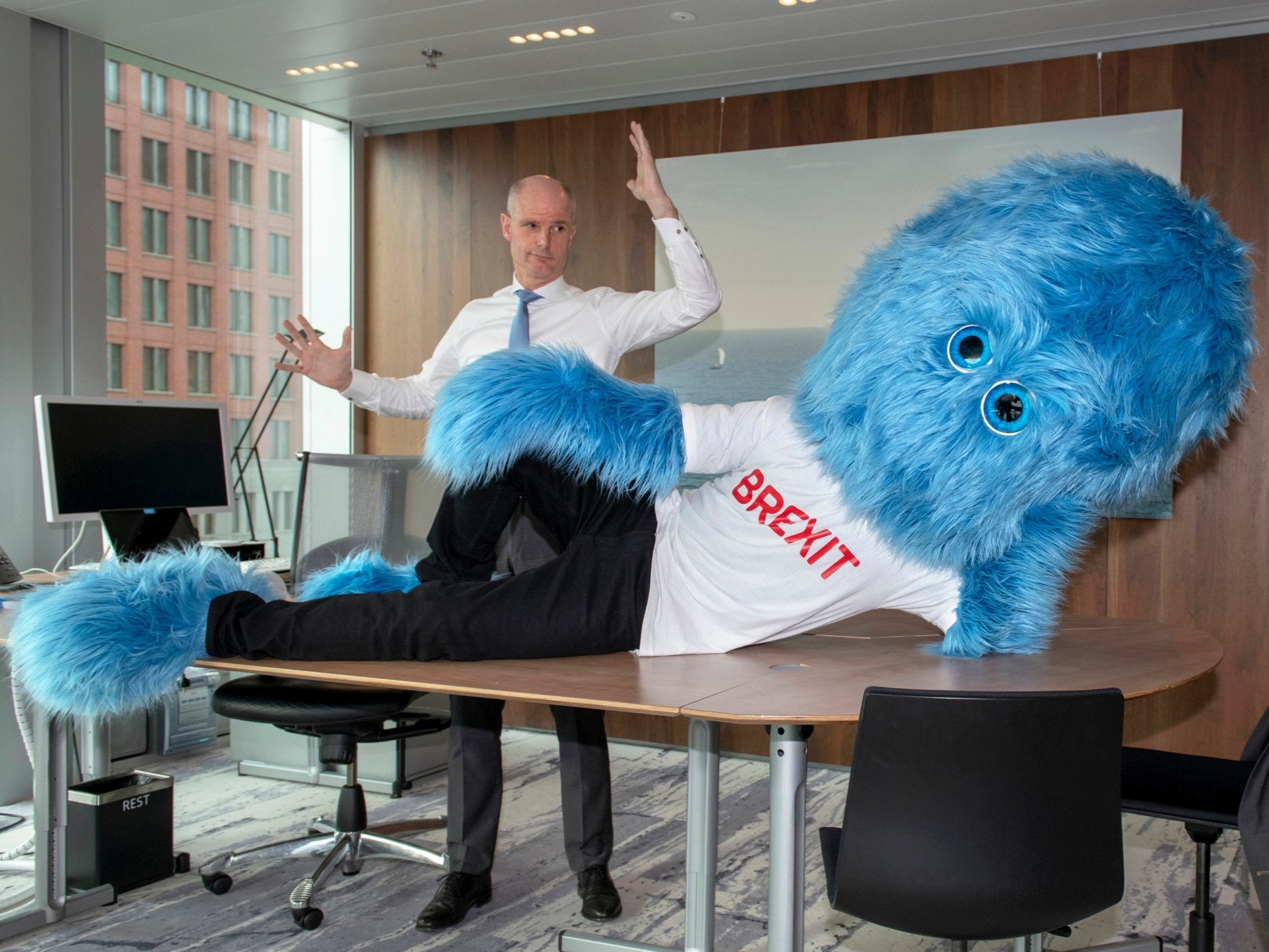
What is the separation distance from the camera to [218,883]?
2.73 meters

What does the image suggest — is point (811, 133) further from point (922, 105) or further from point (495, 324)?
point (495, 324)

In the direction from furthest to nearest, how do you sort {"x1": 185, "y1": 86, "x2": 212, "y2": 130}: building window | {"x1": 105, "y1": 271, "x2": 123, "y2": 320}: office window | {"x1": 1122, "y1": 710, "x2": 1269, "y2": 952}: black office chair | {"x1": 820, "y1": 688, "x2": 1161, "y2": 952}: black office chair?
{"x1": 185, "y1": 86, "x2": 212, "y2": 130}: building window
{"x1": 105, "y1": 271, "x2": 123, "y2": 320}: office window
{"x1": 1122, "y1": 710, "x2": 1269, "y2": 952}: black office chair
{"x1": 820, "y1": 688, "x2": 1161, "y2": 952}: black office chair

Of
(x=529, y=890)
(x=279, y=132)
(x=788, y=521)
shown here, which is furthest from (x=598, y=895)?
(x=279, y=132)

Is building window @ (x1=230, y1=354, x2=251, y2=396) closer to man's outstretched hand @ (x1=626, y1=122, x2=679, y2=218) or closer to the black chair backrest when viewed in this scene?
man's outstretched hand @ (x1=626, y1=122, x2=679, y2=218)

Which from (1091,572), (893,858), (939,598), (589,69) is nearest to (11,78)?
(589,69)

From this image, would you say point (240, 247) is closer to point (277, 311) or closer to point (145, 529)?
point (277, 311)

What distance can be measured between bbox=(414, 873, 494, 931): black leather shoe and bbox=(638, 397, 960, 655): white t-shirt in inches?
41.3

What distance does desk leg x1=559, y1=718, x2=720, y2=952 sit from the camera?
1.84 metres

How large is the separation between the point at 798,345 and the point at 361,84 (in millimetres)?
1906

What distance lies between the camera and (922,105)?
12.4 feet

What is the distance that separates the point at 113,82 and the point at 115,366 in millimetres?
997

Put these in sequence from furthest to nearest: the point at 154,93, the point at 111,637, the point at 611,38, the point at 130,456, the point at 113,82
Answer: the point at 154,93 < the point at 113,82 < the point at 611,38 < the point at 130,456 < the point at 111,637

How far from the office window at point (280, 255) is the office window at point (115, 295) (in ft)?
2.45

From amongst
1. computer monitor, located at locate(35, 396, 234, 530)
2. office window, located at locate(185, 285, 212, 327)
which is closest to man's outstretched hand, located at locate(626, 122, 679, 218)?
computer monitor, located at locate(35, 396, 234, 530)
